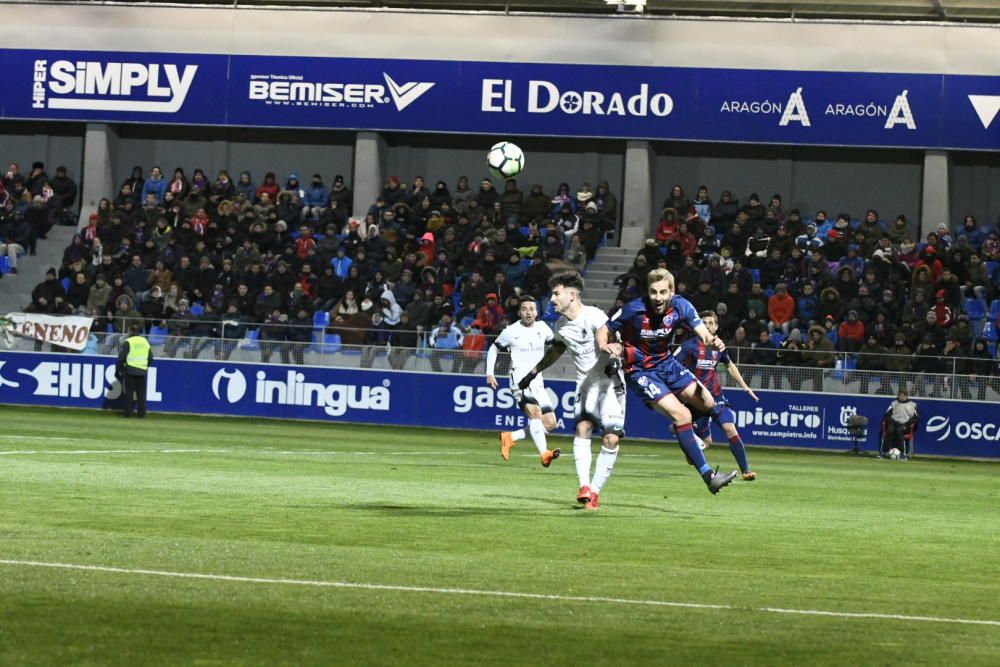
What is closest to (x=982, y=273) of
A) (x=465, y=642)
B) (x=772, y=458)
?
(x=772, y=458)

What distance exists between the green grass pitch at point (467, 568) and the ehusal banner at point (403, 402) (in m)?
11.5

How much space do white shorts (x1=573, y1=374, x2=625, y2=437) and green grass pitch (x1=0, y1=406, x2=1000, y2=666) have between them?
2.73ft

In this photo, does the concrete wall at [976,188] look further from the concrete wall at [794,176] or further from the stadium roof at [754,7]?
the stadium roof at [754,7]

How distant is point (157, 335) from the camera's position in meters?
33.6

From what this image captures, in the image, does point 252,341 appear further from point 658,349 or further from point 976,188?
point 658,349

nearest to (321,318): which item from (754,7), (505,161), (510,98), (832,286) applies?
(505,161)

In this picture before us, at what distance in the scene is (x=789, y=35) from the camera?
132 ft

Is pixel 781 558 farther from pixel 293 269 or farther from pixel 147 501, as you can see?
pixel 293 269

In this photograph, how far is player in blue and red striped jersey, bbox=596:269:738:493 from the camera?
544 inches

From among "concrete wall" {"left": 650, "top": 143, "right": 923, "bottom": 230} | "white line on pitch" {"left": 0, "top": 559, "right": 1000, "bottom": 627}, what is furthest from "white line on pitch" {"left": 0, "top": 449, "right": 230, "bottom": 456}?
"concrete wall" {"left": 650, "top": 143, "right": 923, "bottom": 230}

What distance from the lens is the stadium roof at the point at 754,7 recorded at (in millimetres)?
39031

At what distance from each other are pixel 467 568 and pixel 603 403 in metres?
4.70

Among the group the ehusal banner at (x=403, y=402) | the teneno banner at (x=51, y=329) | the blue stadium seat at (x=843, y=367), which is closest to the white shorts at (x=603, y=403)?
the blue stadium seat at (x=843, y=367)

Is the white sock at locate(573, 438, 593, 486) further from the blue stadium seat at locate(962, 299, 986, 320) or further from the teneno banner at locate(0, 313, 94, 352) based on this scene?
the teneno banner at locate(0, 313, 94, 352)
